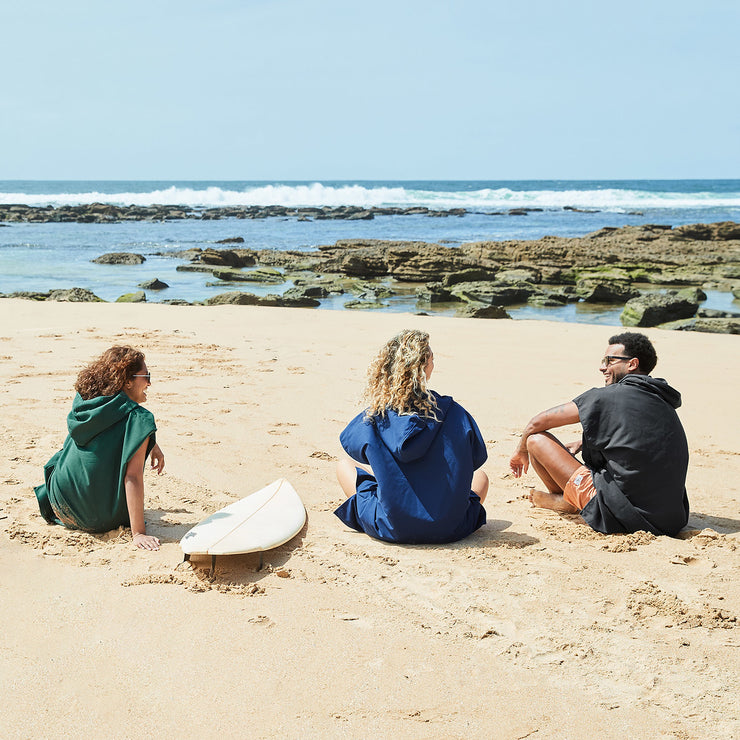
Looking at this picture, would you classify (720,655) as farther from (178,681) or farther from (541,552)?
(178,681)

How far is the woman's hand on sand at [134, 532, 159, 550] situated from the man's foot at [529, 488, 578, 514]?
7.24 feet

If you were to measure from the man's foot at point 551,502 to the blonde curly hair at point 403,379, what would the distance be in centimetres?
120

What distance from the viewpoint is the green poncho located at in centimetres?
383

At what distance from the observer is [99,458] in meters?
3.85

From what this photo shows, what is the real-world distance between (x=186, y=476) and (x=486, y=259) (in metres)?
19.8

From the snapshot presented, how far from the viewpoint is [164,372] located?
8070 millimetres

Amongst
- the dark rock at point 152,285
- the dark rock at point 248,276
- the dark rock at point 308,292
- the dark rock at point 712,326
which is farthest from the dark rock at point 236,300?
the dark rock at point 712,326

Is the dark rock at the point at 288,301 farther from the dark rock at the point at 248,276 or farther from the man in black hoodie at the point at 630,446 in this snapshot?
the man in black hoodie at the point at 630,446

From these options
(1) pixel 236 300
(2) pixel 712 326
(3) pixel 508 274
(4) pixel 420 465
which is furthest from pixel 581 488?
(3) pixel 508 274

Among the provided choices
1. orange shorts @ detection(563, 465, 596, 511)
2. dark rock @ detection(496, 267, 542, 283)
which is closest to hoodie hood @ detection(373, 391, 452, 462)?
orange shorts @ detection(563, 465, 596, 511)

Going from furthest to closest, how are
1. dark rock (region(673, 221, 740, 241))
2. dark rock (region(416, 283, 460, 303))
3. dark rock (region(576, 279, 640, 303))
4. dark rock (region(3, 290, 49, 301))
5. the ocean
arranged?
dark rock (region(673, 221, 740, 241))
the ocean
dark rock (region(576, 279, 640, 303))
dark rock (region(416, 283, 460, 303))
dark rock (region(3, 290, 49, 301))

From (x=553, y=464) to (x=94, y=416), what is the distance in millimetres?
2496

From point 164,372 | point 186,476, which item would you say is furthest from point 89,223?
point 186,476

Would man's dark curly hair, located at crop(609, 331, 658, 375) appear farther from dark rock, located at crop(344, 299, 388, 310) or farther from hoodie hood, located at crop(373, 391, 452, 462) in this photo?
dark rock, located at crop(344, 299, 388, 310)
